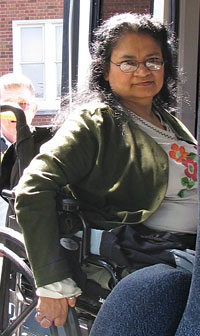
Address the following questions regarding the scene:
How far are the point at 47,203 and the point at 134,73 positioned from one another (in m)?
0.61

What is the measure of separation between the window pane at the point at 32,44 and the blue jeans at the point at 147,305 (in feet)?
28.0

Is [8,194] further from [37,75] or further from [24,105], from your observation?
[37,75]

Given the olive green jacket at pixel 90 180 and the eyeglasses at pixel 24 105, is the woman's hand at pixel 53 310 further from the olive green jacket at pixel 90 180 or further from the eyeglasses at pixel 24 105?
the eyeglasses at pixel 24 105

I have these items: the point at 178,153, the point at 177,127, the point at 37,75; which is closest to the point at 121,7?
the point at 177,127

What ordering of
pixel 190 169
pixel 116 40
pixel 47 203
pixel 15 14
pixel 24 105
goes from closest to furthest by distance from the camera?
pixel 47 203, pixel 190 169, pixel 116 40, pixel 24 105, pixel 15 14

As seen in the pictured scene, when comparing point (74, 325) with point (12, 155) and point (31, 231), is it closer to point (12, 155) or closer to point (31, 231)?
point (31, 231)

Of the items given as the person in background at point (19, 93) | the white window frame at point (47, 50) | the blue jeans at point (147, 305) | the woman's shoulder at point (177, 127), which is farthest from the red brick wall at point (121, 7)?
the white window frame at point (47, 50)

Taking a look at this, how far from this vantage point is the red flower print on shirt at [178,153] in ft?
5.42

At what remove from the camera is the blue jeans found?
79 centimetres

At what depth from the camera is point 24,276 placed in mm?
1812

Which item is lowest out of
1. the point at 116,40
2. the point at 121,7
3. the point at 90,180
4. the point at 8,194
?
Result: the point at 8,194

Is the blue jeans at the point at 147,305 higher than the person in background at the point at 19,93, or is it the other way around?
the person in background at the point at 19,93

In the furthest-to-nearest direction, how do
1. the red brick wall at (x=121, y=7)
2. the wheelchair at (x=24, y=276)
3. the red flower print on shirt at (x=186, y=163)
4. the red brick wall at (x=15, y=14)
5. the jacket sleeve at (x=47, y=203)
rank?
1. the red brick wall at (x=15, y=14)
2. the red brick wall at (x=121, y=7)
3. the red flower print on shirt at (x=186, y=163)
4. the wheelchair at (x=24, y=276)
5. the jacket sleeve at (x=47, y=203)

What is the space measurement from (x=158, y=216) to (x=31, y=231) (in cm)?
42
